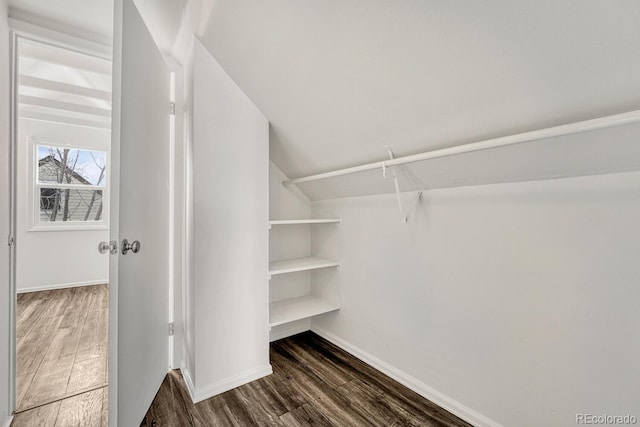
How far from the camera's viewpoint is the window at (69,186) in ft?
12.1

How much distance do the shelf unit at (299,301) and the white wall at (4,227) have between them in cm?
130

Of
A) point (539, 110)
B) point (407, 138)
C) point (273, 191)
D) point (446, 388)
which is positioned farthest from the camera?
point (273, 191)

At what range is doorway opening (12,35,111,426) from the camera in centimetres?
171

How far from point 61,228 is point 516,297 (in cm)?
516

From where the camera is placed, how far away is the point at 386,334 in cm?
181

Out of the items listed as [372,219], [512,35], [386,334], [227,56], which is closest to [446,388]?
[386,334]

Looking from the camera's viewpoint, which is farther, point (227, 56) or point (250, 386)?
point (250, 386)

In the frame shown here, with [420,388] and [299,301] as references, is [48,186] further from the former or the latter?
[420,388]

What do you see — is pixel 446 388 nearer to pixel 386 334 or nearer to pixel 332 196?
pixel 386 334

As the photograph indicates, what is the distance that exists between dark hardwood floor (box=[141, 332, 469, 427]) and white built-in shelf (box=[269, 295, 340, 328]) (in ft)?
1.03

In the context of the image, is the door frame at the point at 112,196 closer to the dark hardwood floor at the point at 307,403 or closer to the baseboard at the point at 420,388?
the dark hardwood floor at the point at 307,403

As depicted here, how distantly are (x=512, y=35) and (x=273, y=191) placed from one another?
5.85ft

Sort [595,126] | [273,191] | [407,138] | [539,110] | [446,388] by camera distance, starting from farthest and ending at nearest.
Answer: [273,191]
[446,388]
[407,138]
[539,110]
[595,126]

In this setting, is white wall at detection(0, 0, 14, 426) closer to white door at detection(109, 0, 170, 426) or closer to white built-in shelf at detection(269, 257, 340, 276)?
white door at detection(109, 0, 170, 426)
